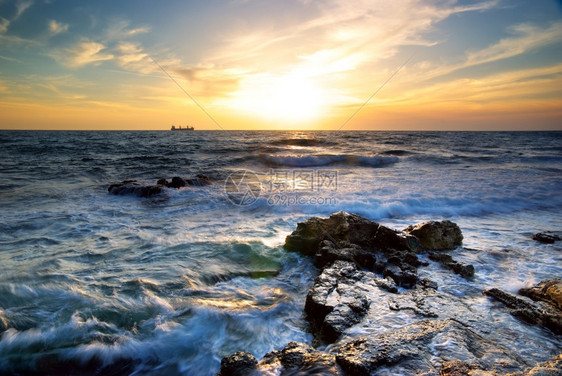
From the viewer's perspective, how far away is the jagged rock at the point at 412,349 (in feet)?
8.63

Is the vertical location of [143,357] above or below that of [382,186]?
below

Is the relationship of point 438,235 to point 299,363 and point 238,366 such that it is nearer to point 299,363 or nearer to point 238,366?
point 299,363

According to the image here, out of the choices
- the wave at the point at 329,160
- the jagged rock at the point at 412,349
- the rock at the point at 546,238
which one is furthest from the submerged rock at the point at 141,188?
the rock at the point at 546,238

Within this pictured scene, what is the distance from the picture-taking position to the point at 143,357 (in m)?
3.34

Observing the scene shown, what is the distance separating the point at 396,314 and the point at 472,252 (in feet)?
11.5

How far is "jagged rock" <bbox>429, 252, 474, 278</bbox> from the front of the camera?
4.95 metres

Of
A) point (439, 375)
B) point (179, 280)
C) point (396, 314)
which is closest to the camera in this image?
point (439, 375)

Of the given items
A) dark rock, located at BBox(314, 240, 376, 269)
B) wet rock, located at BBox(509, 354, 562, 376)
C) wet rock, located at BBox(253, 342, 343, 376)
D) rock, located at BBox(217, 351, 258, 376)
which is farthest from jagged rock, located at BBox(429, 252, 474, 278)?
rock, located at BBox(217, 351, 258, 376)

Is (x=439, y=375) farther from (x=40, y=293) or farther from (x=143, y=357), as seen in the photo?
(x=40, y=293)

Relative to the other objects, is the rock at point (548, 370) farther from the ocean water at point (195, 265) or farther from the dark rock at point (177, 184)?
the dark rock at point (177, 184)

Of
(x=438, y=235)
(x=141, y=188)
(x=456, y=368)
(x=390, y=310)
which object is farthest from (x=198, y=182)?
(x=456, y=368)

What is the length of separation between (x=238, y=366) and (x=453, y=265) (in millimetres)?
4306

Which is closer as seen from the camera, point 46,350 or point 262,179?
point 46,350

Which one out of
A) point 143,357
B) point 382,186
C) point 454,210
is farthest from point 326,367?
point 382,186
